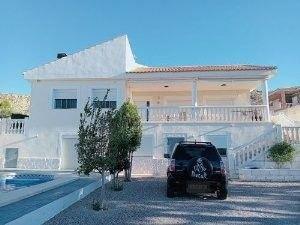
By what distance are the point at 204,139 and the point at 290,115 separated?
49.0 ft

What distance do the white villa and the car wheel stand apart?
8.35m

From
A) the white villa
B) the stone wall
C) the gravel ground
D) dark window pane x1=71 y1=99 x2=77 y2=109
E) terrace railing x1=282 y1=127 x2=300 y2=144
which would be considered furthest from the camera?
dark window pane x1=71 y1=99 x2=77 y2=109

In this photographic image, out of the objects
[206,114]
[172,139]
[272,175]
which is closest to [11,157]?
[172,139]

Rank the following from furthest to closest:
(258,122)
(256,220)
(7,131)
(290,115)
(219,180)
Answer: (290,115)
(7,131)
(258,122)
(219,180)
(256,220)

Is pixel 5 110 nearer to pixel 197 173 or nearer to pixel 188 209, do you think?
pixel 197 173

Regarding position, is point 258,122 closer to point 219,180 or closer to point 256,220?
point 219,180

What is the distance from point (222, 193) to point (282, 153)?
24.9 feet

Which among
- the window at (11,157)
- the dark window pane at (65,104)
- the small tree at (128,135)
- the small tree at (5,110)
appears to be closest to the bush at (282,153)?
the small tree at (128,135)

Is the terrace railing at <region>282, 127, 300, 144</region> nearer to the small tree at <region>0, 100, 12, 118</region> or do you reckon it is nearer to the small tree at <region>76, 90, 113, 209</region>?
the small tree at <region>76, 90, 113, 209</region>

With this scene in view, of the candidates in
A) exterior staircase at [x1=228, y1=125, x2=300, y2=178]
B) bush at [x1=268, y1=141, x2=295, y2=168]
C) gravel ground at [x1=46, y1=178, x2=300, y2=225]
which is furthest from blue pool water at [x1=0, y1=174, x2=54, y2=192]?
bush at [x1=268, y1=141, x2=295, y2=168]

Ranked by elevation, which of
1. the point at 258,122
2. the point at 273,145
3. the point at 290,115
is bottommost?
the point at 273,145

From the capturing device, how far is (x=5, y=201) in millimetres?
9102

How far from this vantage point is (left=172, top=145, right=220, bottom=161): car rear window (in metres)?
11.5

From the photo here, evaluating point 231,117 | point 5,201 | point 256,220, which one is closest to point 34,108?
point 231,117
